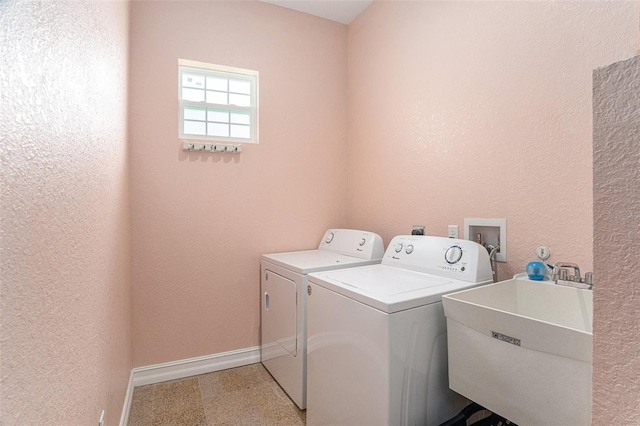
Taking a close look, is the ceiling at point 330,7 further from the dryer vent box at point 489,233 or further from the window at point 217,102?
the dryer vent box at point 489,233

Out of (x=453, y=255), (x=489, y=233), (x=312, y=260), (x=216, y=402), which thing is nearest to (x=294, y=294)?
(x=312, y=260)

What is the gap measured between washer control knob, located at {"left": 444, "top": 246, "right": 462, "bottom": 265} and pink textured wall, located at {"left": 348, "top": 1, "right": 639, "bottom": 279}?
240 mm

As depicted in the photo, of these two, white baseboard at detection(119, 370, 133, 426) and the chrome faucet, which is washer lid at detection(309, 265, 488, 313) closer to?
the chrome faucet

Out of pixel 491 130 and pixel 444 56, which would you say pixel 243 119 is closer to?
pixel 444 56

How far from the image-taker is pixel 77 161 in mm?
913

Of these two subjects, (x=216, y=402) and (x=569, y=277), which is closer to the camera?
(x=569, y=277)

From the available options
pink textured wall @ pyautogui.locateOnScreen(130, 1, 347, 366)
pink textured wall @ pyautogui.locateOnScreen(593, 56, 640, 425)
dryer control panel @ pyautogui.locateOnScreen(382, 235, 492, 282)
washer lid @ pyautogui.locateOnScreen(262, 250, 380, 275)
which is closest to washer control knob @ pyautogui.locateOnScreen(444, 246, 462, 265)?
dryer control panel @ pyautogui.locateOnScreen(382, 235, 492, 282)

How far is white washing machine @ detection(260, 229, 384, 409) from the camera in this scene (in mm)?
1898

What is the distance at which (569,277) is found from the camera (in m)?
1.28

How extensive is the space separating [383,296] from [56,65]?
122cm

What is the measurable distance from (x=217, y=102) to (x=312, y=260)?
4.56ft

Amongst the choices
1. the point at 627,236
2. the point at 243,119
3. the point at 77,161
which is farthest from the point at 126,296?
the point at 627,236

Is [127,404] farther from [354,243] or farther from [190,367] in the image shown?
[354,243]

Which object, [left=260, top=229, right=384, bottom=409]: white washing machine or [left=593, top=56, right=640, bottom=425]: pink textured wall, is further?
[left=260, top=229, right=384, bottom=409]: white washing machine
